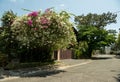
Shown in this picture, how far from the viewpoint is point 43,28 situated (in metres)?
19.1

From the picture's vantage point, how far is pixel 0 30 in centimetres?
2328

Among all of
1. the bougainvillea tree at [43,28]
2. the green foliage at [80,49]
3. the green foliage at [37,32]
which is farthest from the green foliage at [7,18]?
the green foliage at [80,49]

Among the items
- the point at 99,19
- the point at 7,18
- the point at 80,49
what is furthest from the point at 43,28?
the point at 99,19

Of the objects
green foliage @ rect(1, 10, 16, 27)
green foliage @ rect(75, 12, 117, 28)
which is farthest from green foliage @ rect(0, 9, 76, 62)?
green foliage @ rect(75, 12, 117, 28)

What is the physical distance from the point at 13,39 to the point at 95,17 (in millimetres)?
40683

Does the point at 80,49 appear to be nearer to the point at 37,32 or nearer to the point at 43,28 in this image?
the point at 37,32

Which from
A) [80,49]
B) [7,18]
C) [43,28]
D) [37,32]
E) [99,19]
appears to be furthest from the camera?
[99,19]

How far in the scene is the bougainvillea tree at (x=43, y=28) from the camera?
19141mm

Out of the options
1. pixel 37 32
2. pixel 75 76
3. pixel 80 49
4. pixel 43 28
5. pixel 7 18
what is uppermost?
pixel 7 18

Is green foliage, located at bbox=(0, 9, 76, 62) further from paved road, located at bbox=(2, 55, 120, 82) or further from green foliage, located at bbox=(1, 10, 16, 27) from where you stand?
paved road, located at bbox=(2, 55, 120, 82)

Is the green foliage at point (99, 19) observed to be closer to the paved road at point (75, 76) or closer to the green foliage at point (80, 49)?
the green foliage at point (80, 49)

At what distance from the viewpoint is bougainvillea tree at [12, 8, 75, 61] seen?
62.8 feet

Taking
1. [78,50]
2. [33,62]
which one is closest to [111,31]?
[78,50]

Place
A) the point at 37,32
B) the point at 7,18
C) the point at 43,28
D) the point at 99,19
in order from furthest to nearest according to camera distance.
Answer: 1. the point at 99,19
2. the point at 7,18
3. the point at 37,32
4. the point at 43,28
